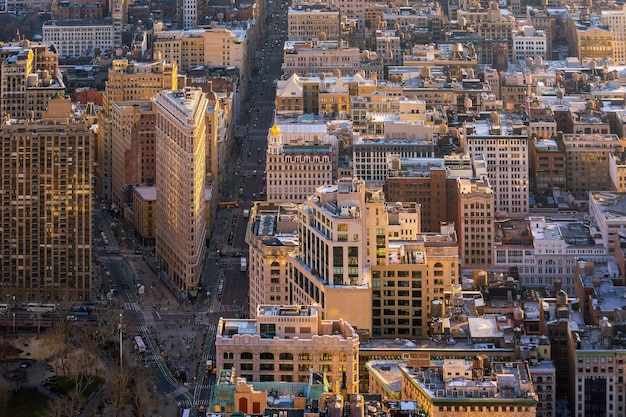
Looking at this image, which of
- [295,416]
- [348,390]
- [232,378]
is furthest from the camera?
[348,390]

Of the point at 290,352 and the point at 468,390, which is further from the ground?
the point at 290,352

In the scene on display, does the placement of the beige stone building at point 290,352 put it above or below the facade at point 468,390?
above

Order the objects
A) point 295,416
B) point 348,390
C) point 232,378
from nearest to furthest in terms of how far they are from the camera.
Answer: point 295,416 → point 232,378 → point 348,390

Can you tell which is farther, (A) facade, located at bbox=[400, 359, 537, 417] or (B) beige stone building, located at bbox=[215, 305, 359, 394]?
(B) beige stone building, located at bbox=[215, 305, 359, 394]

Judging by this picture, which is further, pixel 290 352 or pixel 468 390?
pixel 290 352

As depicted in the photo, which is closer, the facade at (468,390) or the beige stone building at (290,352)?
the facade at (468,390)

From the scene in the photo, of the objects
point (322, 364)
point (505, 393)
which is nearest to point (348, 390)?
point (322, 364)

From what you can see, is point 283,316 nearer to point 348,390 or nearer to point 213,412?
point 348,390

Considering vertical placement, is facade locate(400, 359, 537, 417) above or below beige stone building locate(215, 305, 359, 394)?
below
